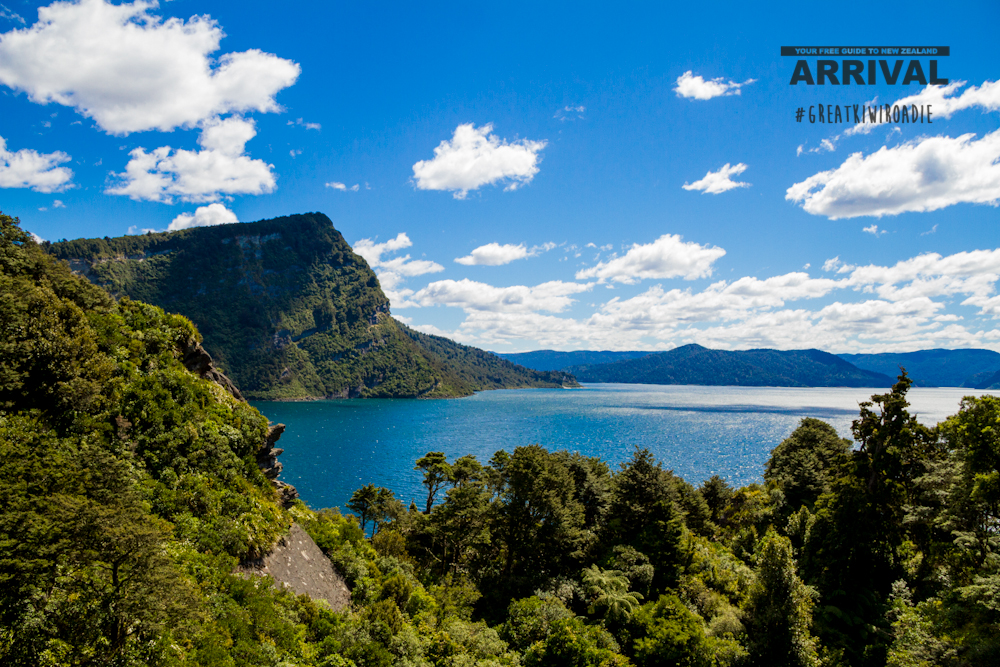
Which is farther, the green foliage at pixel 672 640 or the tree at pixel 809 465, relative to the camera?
the tree at pixel 809 465

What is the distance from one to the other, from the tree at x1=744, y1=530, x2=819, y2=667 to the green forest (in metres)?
0.08

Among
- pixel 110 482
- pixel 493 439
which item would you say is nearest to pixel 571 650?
pixel 110 482

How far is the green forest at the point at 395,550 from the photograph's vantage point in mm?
9078

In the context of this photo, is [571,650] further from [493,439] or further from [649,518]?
[493,439]

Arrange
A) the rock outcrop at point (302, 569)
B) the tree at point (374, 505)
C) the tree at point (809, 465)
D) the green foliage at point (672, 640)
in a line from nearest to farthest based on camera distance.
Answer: the rock outcrop at point (302, 569), the green foliage at point (672, 640), the tree at point (809, 465), the tree at point (374, 505)

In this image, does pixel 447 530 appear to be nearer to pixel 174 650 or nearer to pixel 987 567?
pixel 174 650

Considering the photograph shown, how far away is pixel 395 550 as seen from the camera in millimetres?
32250

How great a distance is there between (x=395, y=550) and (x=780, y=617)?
2397 cm

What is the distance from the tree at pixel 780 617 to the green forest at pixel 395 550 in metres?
0.08

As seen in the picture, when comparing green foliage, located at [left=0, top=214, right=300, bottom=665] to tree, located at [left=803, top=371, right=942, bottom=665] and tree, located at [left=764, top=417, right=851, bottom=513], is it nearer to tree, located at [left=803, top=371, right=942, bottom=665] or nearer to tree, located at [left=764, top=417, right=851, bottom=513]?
tree, located at [left=803, top=371, right=942, bottom=665]

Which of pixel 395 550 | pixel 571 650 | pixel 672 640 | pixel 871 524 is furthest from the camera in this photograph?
pixel 395 550

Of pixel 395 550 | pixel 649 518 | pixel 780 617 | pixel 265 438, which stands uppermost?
pixel 265 438

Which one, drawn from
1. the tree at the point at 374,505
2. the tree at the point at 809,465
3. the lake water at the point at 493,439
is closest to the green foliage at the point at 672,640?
the tree at the point at 809,465

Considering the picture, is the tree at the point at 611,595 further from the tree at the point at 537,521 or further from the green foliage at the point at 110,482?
the green foliage at the point at 110,482
